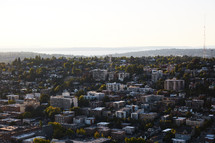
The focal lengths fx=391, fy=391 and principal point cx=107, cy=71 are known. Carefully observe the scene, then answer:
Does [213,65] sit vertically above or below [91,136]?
above

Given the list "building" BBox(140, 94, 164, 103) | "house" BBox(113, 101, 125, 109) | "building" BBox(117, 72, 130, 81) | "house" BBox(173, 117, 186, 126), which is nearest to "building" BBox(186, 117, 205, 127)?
"house" BBox(173, 117, 186, 126)

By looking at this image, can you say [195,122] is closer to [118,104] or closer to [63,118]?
[118,104]

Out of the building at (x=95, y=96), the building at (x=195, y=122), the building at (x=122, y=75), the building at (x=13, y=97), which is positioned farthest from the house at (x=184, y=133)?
the building at (x=122, y=75)

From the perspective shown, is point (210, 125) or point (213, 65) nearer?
point (210, 125)

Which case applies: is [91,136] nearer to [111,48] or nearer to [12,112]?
[12,112]

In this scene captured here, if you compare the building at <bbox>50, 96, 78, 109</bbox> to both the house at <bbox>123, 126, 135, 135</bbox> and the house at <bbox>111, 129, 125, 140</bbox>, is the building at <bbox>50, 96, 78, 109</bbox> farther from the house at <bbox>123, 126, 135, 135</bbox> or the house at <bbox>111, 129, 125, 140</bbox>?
the house at <bbox>111, 129, 125, 140</bbox>

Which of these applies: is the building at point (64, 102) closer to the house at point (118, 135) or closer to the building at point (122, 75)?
the house at point (118, 135)

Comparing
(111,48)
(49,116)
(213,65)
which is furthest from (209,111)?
(111,48)
